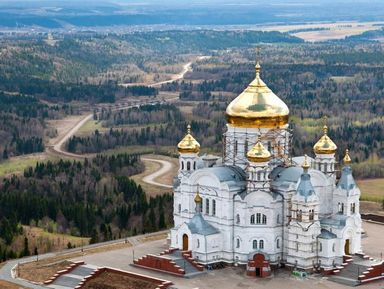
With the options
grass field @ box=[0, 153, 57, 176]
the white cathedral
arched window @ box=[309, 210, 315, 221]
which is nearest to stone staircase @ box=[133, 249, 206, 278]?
the white cathedral

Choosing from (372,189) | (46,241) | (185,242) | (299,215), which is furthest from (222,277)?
(372,189)

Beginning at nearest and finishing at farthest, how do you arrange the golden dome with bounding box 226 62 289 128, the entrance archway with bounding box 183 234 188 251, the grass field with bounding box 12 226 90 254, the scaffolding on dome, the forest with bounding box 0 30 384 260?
the entrance archway with bounding box 183 234 188 251 < the golden dome with bounding box 226 62 289 128 < the scaffolding on dome < the grass field with bounding box 12 226 90 254 < the forest with bounding box 0 30 384 260

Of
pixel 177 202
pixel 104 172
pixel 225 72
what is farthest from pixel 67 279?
pixel 225 72

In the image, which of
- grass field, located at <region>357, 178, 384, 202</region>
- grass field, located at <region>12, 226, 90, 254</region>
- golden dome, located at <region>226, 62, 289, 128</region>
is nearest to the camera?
golden dome, located at <region>226, 62, 289, 128</region>

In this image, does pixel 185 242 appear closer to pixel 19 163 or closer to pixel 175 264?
pixel 175 264

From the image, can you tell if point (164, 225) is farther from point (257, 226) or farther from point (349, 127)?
point (349, 127)

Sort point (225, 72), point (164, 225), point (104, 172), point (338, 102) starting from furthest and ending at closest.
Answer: point (225, 72) → point (338, 102) → point (104, 172) → point (164, 225)

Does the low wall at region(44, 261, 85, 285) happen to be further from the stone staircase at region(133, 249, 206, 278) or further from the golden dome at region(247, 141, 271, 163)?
the golden dome at region(247, 141, 271, 163)

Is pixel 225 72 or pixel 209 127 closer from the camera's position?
pixel 209 127
